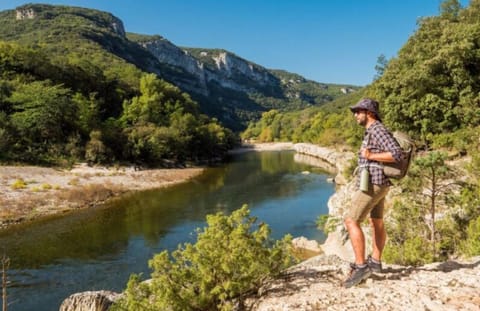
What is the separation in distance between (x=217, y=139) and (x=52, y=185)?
45682 millimetres

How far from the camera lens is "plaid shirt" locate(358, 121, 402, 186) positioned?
4.80 m

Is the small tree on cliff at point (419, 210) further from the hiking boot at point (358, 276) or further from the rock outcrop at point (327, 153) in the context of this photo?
the rock outcrop at point (327, 153)

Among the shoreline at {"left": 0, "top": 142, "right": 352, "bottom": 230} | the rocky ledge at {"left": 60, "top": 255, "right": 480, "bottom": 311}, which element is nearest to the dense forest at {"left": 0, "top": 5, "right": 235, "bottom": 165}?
the shoreline at {"left": 0, "top": 142, "right": 352, "bottom": 230}

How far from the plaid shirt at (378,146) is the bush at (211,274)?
2178 millimetres

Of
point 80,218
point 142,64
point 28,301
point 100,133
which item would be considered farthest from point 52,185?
point 142,64

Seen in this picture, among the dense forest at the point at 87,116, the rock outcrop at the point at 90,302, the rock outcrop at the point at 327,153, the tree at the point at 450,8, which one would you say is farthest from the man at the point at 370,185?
the rock outcrop at the point at 327,153

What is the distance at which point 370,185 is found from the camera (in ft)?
16.2

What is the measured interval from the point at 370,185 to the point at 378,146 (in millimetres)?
554

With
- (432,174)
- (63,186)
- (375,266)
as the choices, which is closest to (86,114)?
(63,186)

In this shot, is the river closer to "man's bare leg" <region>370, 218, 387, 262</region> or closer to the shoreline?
the shoreline

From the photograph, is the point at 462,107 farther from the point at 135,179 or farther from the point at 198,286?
the point at 135,179

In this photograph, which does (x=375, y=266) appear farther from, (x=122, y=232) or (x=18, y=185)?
(x=18, y=185)

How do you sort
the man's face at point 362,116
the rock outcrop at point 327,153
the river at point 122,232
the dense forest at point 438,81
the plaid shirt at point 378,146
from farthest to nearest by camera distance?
the rock outcrop at point 327,153
the dense forest at point 438,81
the river at point 122,232
the man's face at point 362,116
the plaid shirt at point 378,146

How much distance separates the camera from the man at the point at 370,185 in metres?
4.86
